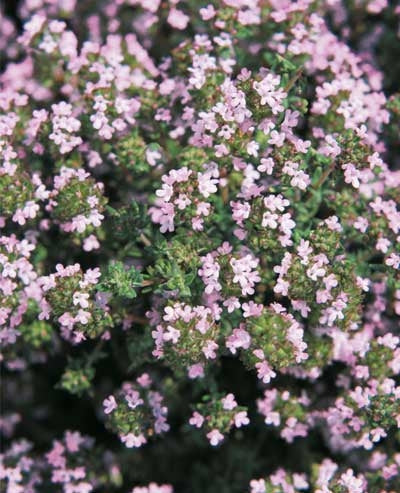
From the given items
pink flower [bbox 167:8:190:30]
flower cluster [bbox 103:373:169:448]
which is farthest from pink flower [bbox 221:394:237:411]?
pink flower [bbox 167:8:190:30]

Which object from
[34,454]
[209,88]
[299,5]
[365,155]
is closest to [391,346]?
[365,155]

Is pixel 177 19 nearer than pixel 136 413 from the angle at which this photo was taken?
No

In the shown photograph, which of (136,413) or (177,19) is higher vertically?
(177,19)

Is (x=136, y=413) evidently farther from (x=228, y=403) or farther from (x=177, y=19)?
(x=177, y=19)

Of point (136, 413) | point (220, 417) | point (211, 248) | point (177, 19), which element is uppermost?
point (177, 19)

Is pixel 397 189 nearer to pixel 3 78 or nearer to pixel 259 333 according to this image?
pixel 259 333

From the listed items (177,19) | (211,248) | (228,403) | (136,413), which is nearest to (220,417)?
(228,403)

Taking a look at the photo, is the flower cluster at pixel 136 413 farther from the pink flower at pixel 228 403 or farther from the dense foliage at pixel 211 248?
the pink flower at pixel 228 403

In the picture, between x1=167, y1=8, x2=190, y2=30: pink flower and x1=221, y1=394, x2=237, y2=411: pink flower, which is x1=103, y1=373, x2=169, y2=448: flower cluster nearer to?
x1=221, y1=394, x2=237, y2=411: pink flower

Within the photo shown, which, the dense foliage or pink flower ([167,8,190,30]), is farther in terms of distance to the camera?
pink flower ([167,8,190,30])
